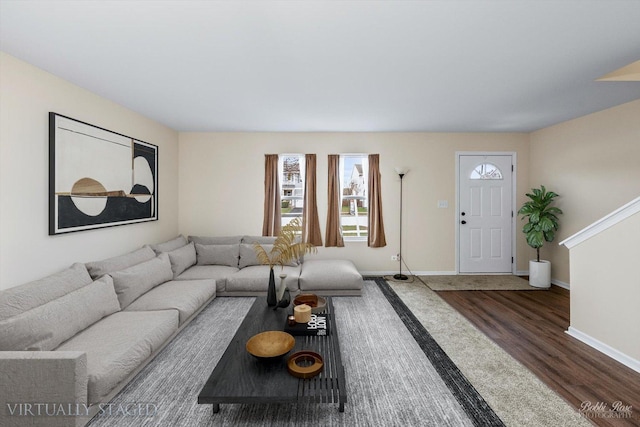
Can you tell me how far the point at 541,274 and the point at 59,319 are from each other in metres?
6.04

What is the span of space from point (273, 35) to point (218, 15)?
0.39 meters

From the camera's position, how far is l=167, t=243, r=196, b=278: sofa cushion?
3906 millimetres

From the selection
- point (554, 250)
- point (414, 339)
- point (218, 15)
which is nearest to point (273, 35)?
point (218, 15)

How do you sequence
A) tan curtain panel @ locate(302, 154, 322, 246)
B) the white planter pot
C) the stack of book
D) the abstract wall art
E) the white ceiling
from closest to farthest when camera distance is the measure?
the white ceiling
the stack of book
the abstract wall art
the white planter pot
tan curtain panel @ locate(302, 154, 322, 246)

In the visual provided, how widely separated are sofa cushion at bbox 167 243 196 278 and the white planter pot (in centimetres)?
549

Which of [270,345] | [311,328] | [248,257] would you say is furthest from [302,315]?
[248,257]

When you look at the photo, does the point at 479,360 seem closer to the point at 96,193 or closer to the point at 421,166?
the point at 421,166

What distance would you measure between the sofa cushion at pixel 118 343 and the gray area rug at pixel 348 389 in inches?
8.0

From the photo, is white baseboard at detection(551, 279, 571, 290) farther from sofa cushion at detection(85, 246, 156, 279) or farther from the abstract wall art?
the abstract wall art

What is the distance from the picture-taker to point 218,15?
1849 millimetres

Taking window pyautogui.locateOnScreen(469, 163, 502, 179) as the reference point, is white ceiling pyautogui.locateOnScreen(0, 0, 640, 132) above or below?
above

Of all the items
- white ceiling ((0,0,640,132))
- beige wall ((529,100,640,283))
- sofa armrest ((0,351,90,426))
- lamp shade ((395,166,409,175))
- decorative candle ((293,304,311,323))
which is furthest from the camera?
lamp shade ((395,166,409,175))

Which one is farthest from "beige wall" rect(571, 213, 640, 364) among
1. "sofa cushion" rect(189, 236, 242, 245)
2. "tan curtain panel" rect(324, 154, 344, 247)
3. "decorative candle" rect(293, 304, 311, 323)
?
"sofa cushion" rect(189, 236, 242, 245)

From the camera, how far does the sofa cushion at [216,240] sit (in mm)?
4720
